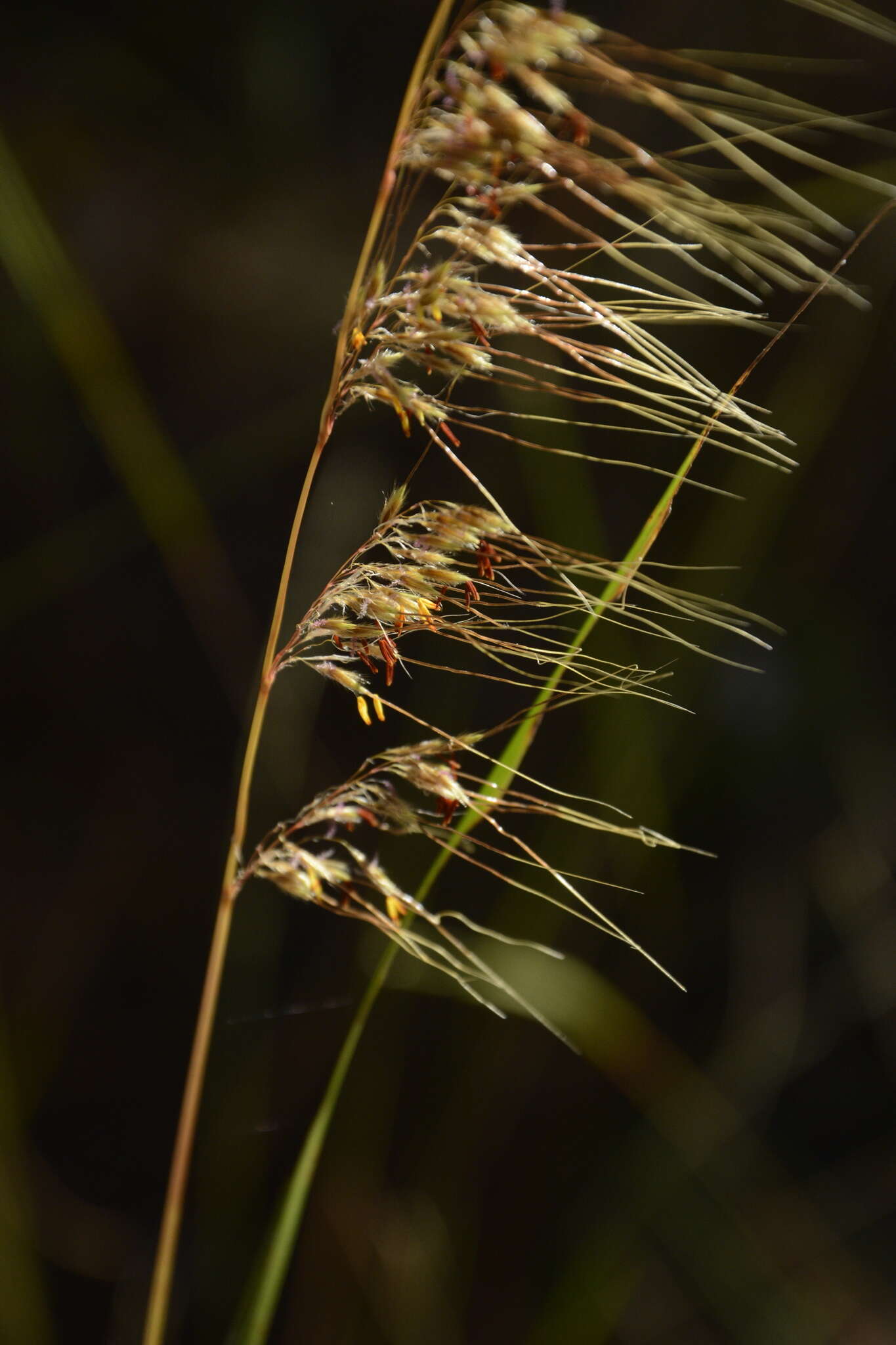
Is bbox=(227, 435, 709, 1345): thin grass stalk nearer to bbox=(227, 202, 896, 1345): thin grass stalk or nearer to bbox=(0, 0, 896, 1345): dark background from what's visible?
bbox=(227, 202, 896, 1345): thin grass stalk

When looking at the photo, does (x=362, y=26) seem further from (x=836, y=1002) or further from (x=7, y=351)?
(x=836, y=1002)

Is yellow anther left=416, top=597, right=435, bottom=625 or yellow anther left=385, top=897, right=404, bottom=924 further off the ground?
yellow anther left=416, top=597, right=435, bottom=625

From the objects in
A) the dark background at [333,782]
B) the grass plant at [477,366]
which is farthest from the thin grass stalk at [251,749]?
the dark background at [333,782]

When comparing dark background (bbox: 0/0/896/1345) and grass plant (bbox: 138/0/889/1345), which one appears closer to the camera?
grass plant (bbox: 138/0/889/1345)

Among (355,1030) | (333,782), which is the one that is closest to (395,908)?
(355,1030)

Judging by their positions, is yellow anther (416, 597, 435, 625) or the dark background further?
the dark background

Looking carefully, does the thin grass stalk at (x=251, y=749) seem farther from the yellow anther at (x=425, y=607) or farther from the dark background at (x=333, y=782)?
the dark background at (x=333, y=782)

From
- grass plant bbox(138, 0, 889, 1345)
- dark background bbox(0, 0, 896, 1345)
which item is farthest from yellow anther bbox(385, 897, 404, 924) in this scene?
dark background bbox(0, 0, 896, 1345)

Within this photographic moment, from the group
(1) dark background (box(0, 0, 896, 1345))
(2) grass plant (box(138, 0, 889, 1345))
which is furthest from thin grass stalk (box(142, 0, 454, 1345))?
(1) dark background (box(0, 0, 896, 1345))

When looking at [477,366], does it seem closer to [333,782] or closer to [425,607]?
[425,607]

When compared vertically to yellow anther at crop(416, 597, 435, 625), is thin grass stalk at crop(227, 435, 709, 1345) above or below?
below
